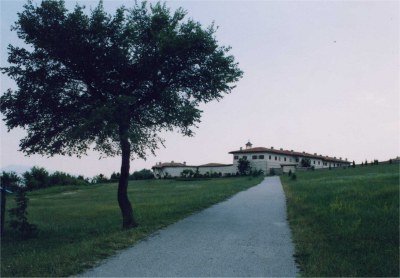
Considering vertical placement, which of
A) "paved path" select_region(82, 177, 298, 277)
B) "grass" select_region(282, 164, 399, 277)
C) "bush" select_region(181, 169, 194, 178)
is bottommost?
"paved path" select_region(82, 177, 298, 277)

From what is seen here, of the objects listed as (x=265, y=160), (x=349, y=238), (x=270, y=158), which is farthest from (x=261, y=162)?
(x=349, y=238)

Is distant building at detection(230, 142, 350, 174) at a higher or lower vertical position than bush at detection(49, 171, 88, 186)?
higher

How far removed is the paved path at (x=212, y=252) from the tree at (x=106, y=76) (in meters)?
3.84

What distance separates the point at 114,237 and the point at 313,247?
5994mm

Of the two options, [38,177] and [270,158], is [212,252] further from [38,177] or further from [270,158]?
[270,158]

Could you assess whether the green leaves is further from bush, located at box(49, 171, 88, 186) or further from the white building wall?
the white building wall

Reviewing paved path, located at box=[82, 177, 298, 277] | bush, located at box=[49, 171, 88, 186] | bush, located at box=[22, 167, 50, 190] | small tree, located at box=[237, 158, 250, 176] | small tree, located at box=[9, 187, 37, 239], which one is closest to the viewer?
paved path, located at box=[82, 177, 298, 277]

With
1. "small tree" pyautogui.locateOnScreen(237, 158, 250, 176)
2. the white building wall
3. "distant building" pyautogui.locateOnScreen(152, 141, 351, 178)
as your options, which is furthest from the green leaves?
the white building wall

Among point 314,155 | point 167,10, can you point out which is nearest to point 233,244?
point 167,10

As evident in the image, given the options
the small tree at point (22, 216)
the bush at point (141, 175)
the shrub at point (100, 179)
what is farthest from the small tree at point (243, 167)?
the small tree at point (22, 216)

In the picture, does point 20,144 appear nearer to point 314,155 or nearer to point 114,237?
point 114,237

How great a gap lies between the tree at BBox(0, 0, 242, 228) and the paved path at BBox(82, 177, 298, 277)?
151 inches

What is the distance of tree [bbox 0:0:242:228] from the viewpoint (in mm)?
14867

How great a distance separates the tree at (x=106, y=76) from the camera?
14.9 m
